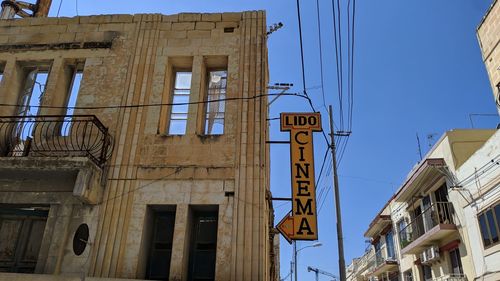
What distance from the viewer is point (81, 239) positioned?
8.88 meters

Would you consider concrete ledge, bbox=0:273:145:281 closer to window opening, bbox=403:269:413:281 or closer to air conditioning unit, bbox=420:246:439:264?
air conditioning unit, bbox=420:246:439:264

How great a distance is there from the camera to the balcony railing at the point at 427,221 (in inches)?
739

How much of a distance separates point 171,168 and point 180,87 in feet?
8.78

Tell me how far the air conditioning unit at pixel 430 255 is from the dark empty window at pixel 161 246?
1606 cm

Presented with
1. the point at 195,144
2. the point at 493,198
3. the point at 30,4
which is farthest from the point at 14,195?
the point at 30,4

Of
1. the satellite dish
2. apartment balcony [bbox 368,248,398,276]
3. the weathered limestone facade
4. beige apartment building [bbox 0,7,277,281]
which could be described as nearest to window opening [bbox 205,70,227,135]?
beige apartment building [bbox 0,7,277,281]

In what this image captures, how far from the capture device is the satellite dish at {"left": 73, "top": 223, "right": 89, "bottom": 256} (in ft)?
28.8

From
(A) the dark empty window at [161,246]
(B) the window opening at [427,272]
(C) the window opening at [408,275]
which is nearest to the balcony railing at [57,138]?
(A) the dark empty window at [161,246]

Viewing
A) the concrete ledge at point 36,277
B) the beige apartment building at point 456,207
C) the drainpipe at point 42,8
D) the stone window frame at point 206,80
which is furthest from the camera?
the drainpipe at point 42,8

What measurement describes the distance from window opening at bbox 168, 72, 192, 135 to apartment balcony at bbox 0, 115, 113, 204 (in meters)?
1.64

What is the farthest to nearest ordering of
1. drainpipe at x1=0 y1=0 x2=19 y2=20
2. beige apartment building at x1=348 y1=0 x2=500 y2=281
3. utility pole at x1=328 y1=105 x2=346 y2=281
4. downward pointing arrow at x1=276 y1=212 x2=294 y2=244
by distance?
drainpipe at x1=0 y1=0 x2=19 y2=20
beige apartment building at x1=348 y1=0 x2=500 y2=281
utility pole at x1=328 y1=105 x2=346 y2=281
downward pointing arrow at x1=276 y1=212 x2=294 y2=244

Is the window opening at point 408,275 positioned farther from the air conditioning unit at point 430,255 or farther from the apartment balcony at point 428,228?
the air conditioning unit at point 430,255

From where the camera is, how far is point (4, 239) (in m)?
9.32

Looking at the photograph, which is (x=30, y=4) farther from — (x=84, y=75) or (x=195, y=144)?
(x=195, y=144)
